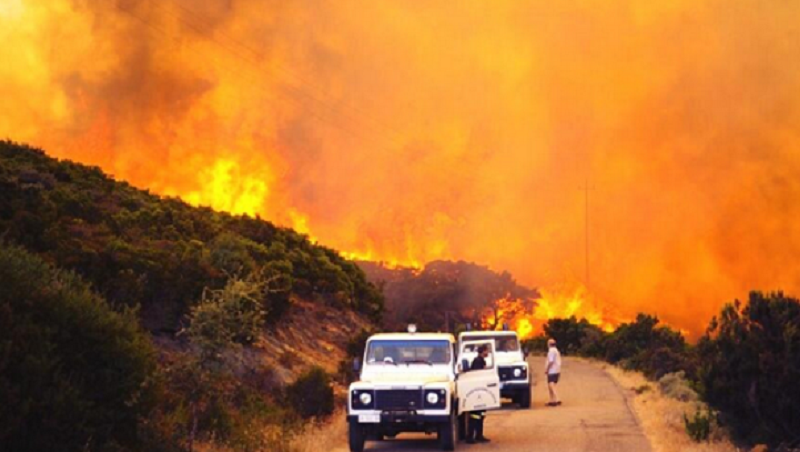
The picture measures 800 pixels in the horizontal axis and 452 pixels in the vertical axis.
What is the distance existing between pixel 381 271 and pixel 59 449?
69.5m

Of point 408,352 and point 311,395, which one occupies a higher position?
point 408,352

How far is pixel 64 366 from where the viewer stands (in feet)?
44.4

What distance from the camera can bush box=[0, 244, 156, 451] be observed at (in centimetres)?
1231

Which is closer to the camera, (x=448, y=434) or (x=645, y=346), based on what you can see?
(x=448, y=434)

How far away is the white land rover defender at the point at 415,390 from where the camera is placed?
68.5ft

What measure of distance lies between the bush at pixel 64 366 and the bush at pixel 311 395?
12.5m

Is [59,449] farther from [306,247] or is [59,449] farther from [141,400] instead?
[306,247]

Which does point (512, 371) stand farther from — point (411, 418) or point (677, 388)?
point (411, 418)

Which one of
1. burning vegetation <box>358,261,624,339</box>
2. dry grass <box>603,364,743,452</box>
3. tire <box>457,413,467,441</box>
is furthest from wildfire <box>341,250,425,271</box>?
tire <box>457,413,467,441</box>

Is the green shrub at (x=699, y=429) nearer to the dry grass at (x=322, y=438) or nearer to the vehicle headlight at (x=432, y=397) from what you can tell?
the vehicle headlight at (x=432, y=397)

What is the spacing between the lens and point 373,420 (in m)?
20.8

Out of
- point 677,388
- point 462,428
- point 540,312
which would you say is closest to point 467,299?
point 540,312

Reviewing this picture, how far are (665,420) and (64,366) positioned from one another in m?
16.8

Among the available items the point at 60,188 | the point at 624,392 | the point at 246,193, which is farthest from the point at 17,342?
the point at 246,193
